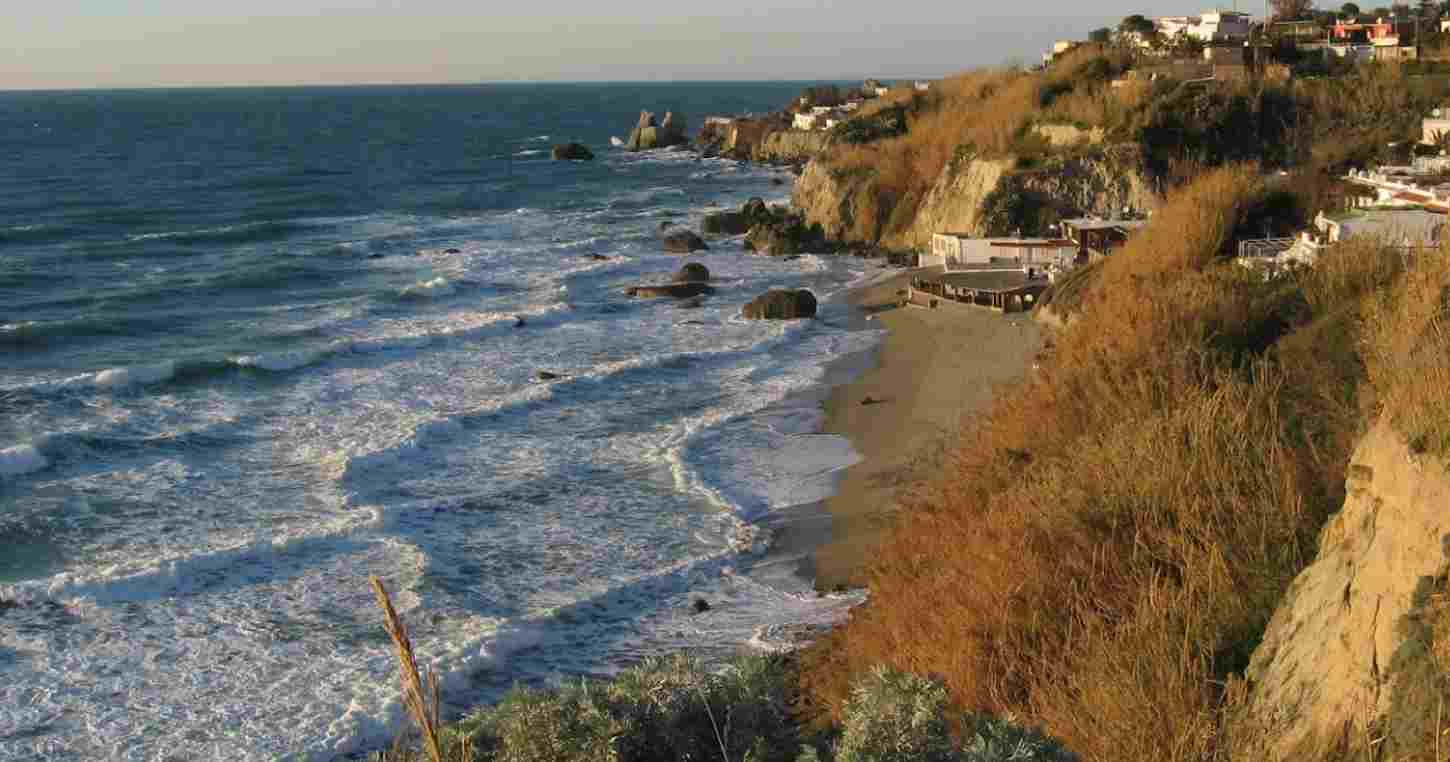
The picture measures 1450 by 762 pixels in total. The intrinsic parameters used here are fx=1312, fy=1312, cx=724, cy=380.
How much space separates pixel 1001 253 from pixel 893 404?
1528 centimetres

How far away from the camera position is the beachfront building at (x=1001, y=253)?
38531 millimetres

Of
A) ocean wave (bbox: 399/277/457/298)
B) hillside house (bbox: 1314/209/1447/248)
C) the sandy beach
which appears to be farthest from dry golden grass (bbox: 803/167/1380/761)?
ocean wave (bbox: 399/277/457/298)

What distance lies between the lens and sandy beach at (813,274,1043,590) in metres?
18.7

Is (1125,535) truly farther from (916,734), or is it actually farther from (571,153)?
(571,153)

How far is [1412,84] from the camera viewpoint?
45344 millimetres

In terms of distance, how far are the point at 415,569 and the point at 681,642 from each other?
472 cm

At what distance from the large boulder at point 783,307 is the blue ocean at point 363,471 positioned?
0.73 meters

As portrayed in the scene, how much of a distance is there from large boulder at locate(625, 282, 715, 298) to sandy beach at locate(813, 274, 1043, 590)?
5.48 metres

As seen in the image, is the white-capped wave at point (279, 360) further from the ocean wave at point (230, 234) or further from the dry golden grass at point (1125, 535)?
the ocean wave at point (230, 234)

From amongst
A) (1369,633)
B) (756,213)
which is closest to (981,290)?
(756,213)

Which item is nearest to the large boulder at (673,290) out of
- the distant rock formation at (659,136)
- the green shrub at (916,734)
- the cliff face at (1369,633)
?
the cliff face at (1369,633)

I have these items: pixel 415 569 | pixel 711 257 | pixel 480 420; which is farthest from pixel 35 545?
pixel 711 257

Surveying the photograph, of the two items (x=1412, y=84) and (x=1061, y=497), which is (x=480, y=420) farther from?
(x=1412, y=84)

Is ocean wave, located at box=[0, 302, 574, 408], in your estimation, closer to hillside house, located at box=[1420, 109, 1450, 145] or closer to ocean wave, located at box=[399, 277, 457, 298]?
ocean wave, located at box=[399, 277, 457, 298]
